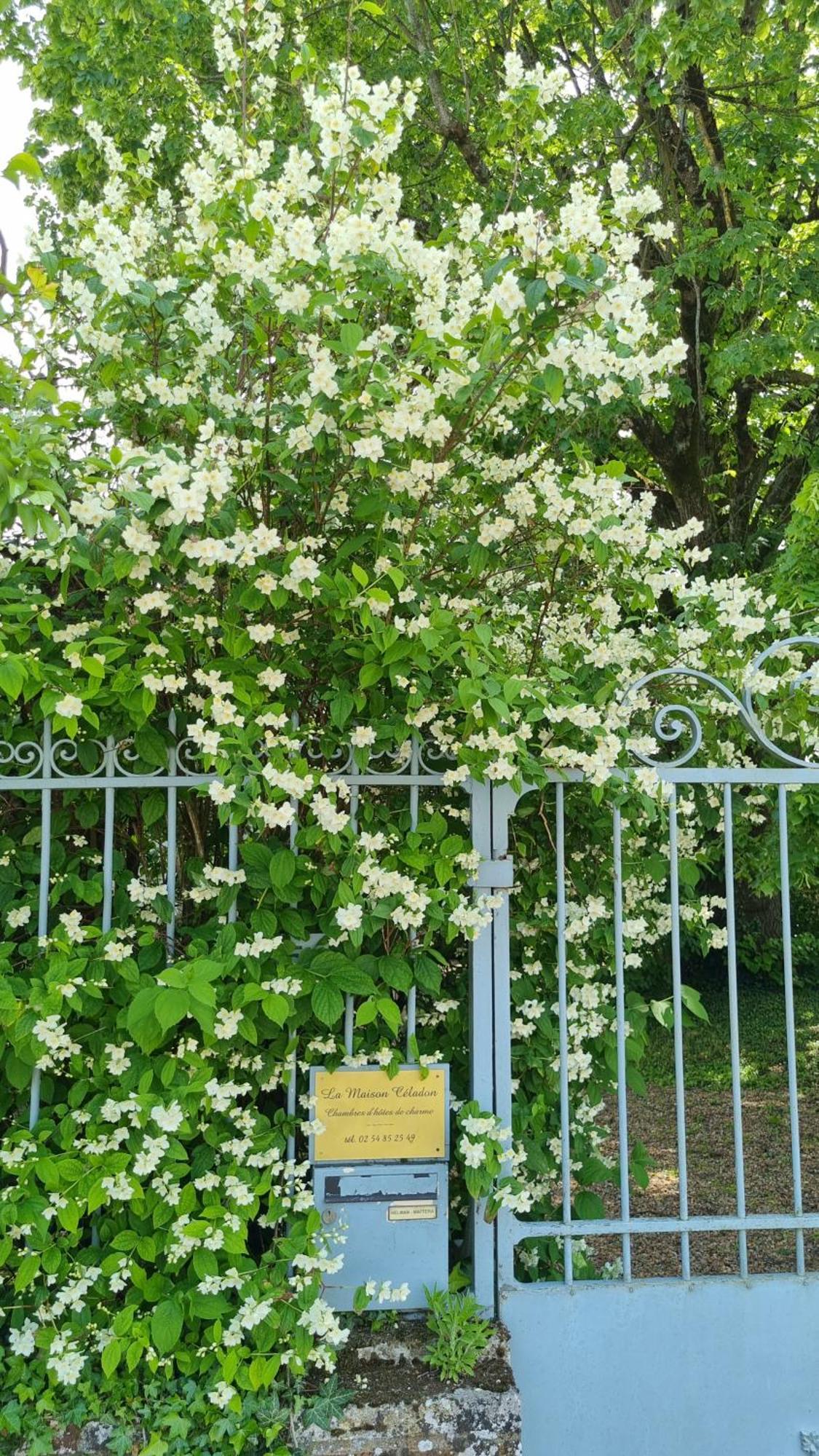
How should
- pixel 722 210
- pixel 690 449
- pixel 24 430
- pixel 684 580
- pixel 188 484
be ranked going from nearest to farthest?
pixel 24 430 → pixel 188 484 → pixel 684 580 → pixel 722 210 → pixel 690 449

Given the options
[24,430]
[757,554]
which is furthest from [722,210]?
[24,430]

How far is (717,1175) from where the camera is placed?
5703mm

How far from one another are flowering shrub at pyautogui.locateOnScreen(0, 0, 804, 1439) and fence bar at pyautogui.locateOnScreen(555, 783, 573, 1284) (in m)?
0.11

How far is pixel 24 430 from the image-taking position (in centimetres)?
214

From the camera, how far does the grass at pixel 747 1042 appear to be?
777 cm

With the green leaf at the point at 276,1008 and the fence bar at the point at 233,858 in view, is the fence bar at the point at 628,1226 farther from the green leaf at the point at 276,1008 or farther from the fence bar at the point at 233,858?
the fence bar at the point at 233,858

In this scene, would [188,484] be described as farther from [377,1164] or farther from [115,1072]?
[377,1164]

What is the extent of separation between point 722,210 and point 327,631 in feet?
20.2

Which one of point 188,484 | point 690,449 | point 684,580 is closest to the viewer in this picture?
point 188,484

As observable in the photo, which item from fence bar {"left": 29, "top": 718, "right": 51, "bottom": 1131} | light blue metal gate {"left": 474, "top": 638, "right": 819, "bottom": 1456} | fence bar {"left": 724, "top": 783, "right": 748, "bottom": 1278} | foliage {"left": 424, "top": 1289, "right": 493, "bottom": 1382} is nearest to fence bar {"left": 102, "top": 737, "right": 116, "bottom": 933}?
fence bar {"left": 29, "top": 718, "right": 51, "bottom": 1131}

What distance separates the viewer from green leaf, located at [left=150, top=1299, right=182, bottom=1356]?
233 centimetres

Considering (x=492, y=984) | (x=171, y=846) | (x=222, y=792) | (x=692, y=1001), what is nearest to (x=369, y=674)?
(x=222, y=792)

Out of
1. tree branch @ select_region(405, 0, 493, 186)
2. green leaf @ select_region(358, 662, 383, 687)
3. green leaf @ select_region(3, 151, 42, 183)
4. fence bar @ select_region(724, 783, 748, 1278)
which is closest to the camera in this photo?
green leaf @ select_region(3, 151, 42, 183)

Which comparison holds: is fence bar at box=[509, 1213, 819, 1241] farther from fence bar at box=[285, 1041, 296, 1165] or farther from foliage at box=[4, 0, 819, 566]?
foliage at box=[4, 0, 819, 566]
